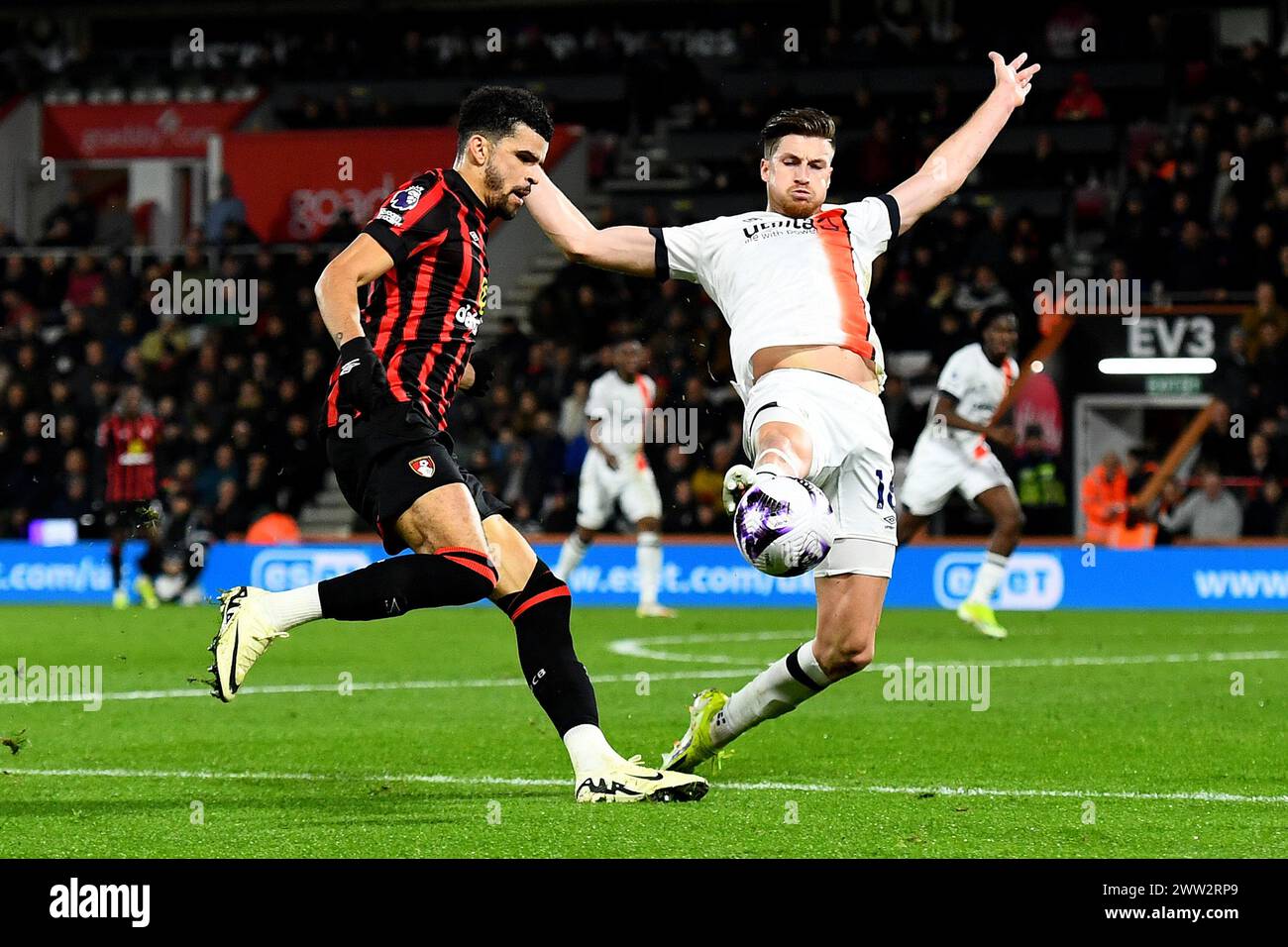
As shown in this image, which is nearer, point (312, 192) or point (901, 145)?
point (901, 145)

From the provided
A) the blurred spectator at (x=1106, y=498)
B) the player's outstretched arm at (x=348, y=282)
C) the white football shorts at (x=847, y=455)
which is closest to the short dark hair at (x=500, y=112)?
the player's outstretched arm at (x=348, y=282)

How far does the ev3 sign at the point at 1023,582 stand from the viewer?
1720 cm

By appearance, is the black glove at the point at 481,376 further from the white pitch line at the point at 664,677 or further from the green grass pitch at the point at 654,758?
the white pitch line at the point at 664,677

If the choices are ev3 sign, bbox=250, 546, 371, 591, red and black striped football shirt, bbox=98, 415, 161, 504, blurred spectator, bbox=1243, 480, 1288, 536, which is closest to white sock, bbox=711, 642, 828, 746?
ev3 sign, bbox=250, 546, 371, 591

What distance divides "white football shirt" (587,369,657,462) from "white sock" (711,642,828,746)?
10.0 meters

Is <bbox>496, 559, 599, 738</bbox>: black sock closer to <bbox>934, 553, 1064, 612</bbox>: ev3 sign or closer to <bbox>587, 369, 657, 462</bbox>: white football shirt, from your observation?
<bbox>587, 369, 657, 462</bbox>: white football shirt

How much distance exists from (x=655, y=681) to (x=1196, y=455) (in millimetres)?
10489

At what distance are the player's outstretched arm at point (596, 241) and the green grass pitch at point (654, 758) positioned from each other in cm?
177

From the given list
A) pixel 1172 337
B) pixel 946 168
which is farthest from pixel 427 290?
pixel 1172 337

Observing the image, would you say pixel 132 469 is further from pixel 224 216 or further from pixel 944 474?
pixel 944 474

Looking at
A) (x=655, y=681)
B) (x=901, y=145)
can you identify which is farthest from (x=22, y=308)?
(x=655, y=681)

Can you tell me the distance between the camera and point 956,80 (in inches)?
930
